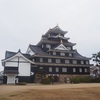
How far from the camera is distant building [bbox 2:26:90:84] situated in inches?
1441

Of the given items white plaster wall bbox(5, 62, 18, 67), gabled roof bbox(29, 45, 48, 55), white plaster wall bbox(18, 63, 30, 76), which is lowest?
white plaster wall bbox(18, 63, 30, 76)

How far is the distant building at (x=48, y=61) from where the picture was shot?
120 feet

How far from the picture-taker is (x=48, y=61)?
42406 millimetres

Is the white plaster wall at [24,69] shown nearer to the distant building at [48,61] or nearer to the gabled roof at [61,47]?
the distant building at [48,61]

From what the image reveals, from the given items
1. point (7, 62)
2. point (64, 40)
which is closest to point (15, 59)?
point (7, 62)

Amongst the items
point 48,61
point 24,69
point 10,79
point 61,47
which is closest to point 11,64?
point 24,69

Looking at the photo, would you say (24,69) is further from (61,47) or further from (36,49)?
(61,47)

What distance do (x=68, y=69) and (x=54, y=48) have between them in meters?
6.99

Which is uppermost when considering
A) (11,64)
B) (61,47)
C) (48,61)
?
(61,47)

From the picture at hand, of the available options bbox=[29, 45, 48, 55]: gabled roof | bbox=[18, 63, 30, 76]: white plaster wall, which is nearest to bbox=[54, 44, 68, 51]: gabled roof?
bbox=[29, 45, 48, 55]: gabled roof

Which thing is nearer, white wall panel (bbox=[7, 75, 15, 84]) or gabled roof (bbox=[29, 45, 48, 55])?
white wall panel (bbox=[7, 75, 15, 84])

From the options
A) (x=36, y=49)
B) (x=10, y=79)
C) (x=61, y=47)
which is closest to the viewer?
(x=10, y=79)

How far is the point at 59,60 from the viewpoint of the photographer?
43.8 metres

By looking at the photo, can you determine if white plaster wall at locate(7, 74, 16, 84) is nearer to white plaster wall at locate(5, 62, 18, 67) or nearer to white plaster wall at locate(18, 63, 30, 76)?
white plaster wall at locate(18, 63, 30, 76)
